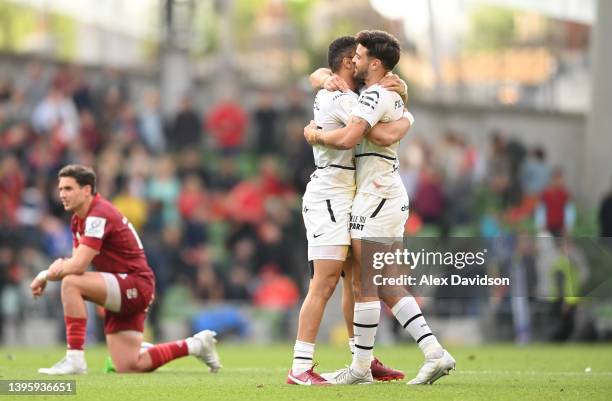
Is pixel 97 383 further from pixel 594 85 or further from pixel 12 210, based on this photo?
pixel 594 85

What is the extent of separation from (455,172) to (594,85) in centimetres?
380

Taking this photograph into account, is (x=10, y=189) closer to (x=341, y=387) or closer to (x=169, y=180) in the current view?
(x=169, y=180)

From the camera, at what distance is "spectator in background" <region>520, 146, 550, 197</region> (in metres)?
25.8

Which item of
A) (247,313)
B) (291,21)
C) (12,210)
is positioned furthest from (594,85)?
(12,210)

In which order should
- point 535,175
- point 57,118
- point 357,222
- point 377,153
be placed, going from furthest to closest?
point 535,175 < point 57,118 < point 377,153 < point 357,222

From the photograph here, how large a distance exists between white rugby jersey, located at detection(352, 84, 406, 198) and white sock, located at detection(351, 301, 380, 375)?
0.85 metres

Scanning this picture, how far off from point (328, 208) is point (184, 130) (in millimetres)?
14654

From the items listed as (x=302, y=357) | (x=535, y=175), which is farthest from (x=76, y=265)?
(x=535, y=175)

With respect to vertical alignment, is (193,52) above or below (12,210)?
above

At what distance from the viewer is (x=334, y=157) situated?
10.9m

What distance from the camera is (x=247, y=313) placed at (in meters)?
21.7

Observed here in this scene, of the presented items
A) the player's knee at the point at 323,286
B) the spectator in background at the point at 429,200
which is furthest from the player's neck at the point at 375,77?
the spectator in background at the point at 429,200

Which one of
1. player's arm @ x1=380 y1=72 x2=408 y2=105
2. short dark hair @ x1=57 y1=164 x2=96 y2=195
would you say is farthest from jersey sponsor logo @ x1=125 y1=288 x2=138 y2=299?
player's arm @ x1=380 y1=72 x2=408 y2=105

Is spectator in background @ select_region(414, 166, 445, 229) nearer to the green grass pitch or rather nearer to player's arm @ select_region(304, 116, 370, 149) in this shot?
the green grass pitch
